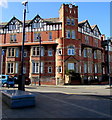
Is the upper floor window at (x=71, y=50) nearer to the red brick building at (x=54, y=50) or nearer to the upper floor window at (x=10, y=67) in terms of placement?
the red brick building at (x=54, y=50)

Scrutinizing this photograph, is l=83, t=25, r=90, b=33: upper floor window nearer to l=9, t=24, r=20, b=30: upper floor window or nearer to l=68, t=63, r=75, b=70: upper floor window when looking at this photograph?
l=68, t=63, r=75, b=70: upper floor window

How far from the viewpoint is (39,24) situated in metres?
33.7

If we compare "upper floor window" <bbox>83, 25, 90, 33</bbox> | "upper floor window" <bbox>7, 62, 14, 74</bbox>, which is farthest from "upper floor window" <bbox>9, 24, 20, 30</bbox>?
"upper floor window" <bbox>83, 25, 90, 33</bbox>

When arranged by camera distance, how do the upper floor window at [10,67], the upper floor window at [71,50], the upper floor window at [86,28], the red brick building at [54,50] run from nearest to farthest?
1. the red brick building at [54,50]
2. the upper floor window at [71,50]
3. the upper floor window at [10,67]
4. the upper floor window at [86,28]

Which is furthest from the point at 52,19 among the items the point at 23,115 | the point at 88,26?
the point at 23,115

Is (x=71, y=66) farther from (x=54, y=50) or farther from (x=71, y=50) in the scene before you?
(x=54, y=50)

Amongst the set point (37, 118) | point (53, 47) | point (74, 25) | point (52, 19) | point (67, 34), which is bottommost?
point (37, 118)

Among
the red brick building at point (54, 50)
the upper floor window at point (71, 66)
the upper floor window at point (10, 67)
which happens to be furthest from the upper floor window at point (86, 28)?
the upper floor window at point (10, 67)

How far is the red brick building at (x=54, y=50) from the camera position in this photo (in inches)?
1156

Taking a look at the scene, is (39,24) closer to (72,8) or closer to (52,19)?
(52,19)

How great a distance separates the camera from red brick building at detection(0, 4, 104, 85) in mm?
29359

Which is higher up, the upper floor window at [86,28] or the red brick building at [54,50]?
the upper floor window at [86,28]

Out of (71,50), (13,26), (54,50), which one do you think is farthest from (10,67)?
(71,50)

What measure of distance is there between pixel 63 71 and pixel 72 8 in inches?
578
